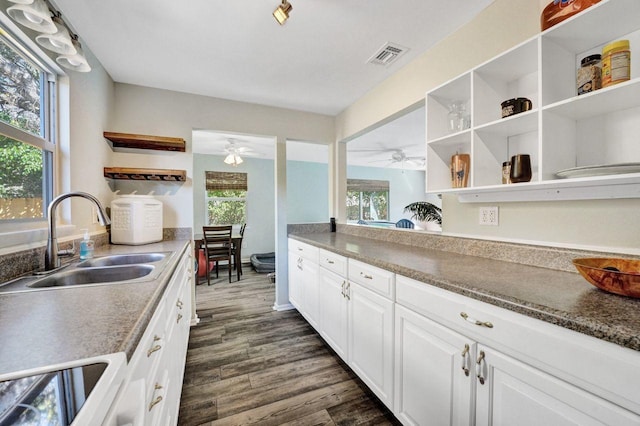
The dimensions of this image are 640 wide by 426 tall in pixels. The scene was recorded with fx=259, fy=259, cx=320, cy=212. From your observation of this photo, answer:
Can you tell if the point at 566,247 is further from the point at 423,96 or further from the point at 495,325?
the point at 423,96

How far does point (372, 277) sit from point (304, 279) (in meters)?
1.17

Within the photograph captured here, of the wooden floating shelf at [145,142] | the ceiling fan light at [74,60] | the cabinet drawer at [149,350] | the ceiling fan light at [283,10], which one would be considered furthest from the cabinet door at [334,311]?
the ceiling fan light at [74,60]

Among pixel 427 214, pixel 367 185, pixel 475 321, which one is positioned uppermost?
pixel 367 185

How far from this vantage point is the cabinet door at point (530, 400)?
0.65 metres

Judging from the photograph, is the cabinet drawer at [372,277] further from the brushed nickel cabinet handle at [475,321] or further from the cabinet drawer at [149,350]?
the cabinet drawer at [149,350]

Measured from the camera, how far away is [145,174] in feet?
7.48

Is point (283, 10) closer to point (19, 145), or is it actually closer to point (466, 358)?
point (19, 145)

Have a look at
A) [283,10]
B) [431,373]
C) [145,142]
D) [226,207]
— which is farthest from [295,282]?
[226,207]

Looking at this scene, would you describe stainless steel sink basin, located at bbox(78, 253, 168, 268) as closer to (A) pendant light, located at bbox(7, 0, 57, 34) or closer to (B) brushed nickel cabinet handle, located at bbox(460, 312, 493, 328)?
(A) pendant light, located at bbox(7, 0, 57, 34)

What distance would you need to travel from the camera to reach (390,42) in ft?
5.96

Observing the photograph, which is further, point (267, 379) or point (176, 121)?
point (176, 121)

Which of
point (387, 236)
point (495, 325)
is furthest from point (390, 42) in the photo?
point (495, 325)

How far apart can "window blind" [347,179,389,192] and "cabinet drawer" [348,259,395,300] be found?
17.4 feet

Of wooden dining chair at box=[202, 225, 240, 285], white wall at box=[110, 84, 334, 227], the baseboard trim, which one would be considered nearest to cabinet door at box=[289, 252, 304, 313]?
the baseboard trim
